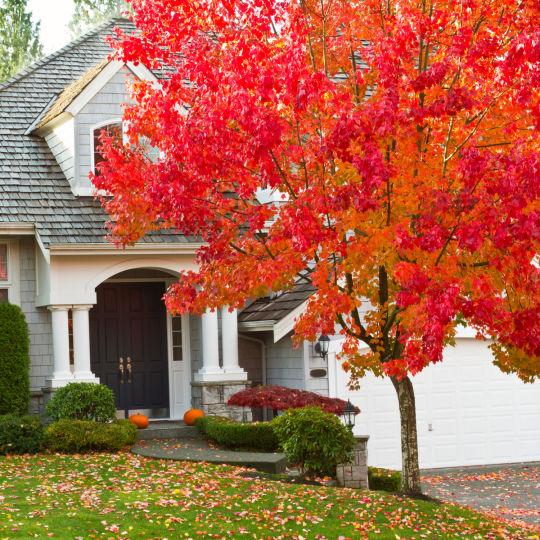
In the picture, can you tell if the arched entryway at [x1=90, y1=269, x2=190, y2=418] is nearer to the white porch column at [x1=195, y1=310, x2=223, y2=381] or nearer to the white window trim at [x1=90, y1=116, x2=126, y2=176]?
the white porch column at [x1=195, y1=310, x2=223, y2=381]

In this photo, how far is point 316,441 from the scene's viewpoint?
12.0m

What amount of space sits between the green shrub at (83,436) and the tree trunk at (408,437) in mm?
4879

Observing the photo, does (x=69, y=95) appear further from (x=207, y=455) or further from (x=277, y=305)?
(x=207, y=455)

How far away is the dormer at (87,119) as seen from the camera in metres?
16.0

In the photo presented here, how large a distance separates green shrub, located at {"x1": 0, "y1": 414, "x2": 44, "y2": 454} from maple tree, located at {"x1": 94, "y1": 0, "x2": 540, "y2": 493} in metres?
4.30

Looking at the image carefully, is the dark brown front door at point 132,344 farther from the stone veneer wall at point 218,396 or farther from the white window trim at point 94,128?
the white window trim at point 94,128

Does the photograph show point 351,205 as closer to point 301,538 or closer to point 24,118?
point 301,538

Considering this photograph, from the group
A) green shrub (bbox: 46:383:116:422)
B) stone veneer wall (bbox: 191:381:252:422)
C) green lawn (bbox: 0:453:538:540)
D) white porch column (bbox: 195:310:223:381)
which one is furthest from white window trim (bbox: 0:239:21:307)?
green lawn (bbox: 0:453:538:540)

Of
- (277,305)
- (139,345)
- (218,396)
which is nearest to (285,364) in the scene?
(277,305)

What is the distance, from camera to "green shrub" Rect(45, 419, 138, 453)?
1362cm

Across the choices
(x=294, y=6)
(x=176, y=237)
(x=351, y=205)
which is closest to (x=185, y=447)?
(x=176, y=237)

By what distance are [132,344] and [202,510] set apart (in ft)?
25.8

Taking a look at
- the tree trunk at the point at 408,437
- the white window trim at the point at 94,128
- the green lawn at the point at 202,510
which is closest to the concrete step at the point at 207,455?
the green lawn at the point at 202,510

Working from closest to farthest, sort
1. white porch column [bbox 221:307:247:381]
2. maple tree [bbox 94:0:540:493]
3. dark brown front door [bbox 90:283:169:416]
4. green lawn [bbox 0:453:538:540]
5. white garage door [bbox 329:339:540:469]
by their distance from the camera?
1. maple tree [bbox 94:0:540:493]
2. green lawn [bbox 0:453:538:540]
3. white porch column [bbox 221:307:247:381]
4. white garage door [bbox 329:339:540:469]
5. dark brown front door [bbox 90:283:169:416]
